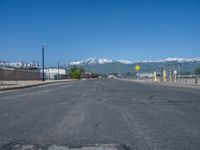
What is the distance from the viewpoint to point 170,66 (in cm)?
5094

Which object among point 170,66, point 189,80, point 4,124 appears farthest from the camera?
point 170,66

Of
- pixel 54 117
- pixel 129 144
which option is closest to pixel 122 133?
pixel 129 144

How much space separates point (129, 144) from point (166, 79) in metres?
52.4

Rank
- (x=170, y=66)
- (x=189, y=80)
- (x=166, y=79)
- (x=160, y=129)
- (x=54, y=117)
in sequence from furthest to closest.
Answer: (x=166, y=79) < (x=170, y=66) < (x=189, y=80) < (x=54, y=117) < (x=160, y=129)

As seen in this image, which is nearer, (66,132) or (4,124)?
(66,132)

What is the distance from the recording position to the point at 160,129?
6910 millimetres

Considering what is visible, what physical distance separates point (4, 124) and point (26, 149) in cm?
282

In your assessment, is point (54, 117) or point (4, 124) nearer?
point (4, 124)

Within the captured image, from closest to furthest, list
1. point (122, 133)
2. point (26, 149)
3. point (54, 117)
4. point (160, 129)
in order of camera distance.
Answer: point (26, 149)
point (122, 133)
point (160, 129)
point (54, 117)

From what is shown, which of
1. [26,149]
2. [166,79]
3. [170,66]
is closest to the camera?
[26,149]

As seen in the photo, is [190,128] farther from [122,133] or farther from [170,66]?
[170,66]

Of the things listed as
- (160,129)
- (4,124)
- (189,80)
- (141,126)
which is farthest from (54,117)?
(189,80)

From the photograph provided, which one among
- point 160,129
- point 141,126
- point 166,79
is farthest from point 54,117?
point 166,79

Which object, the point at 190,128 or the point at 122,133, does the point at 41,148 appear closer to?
the point at 122,133
